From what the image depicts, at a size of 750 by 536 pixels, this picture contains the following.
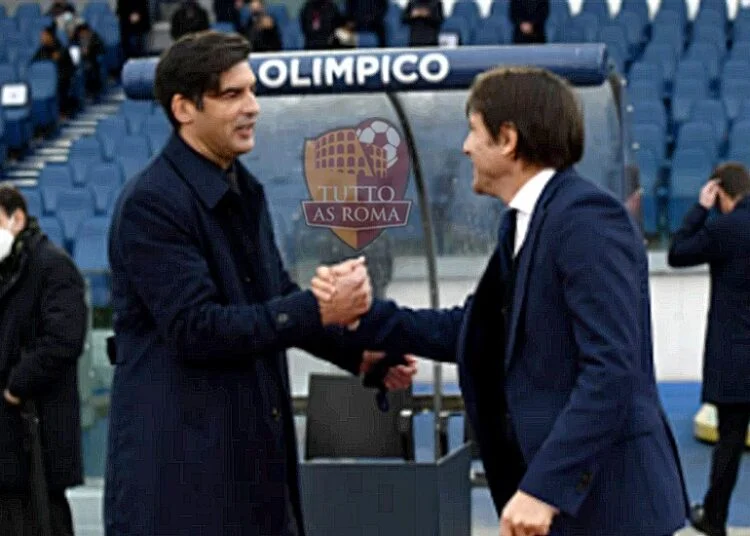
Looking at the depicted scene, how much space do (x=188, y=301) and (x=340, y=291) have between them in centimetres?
35

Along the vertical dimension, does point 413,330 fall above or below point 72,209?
above

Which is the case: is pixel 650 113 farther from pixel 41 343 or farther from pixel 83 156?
pixel 41 343

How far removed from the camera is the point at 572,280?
350 centimetres

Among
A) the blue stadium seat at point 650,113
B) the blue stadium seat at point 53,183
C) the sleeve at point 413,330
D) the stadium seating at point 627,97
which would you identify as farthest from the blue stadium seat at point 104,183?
the sleeve at point 413,330

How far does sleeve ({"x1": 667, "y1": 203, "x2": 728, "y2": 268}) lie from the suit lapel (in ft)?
16.0

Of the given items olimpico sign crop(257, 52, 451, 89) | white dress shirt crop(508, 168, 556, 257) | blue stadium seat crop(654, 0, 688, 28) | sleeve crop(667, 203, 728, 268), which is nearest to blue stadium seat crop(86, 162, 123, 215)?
blue stadium seat crop(654, 0, 688, 28)

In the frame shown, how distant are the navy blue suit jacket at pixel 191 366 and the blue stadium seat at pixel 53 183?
37.1 ft

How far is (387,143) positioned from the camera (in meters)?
6.59

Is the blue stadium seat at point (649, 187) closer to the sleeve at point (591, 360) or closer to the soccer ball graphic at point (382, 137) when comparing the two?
the soccer ball graphic at point (382, 137)

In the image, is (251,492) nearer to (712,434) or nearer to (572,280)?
(572,280)

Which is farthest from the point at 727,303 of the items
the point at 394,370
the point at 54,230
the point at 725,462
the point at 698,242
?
the point at 54,230

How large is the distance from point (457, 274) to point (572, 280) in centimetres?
384

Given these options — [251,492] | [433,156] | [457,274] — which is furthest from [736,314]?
[251,492]

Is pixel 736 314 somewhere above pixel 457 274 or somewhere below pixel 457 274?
below
